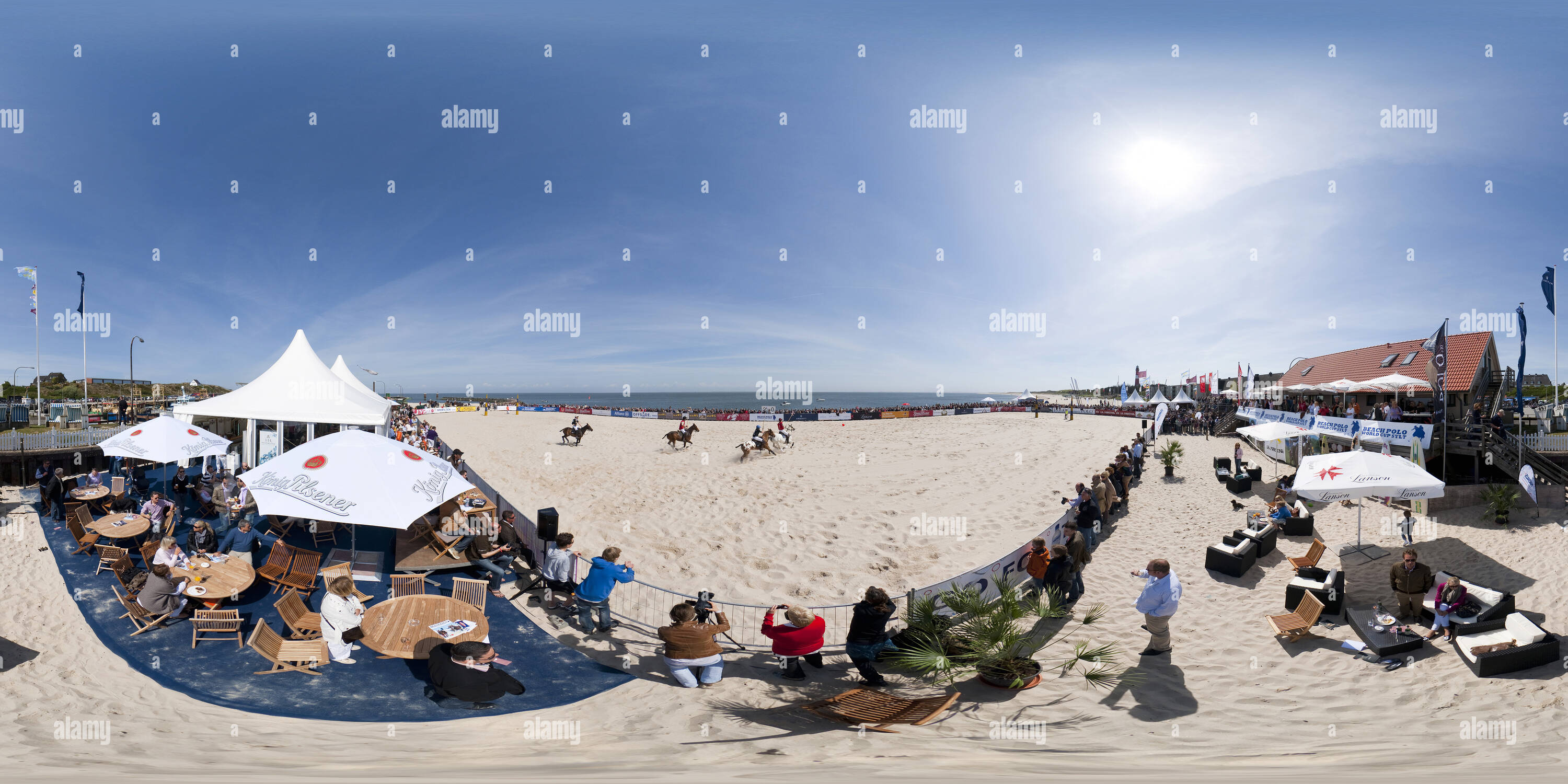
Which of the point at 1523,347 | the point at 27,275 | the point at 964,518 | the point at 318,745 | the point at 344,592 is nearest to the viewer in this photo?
the point at 318,745

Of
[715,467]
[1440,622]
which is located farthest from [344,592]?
[715,467]

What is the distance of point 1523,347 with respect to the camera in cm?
1549

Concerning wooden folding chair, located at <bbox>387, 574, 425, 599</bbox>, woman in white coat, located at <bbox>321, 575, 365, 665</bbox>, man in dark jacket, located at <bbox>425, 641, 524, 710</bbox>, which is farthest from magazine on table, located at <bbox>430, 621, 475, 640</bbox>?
wooden folding chair, located at <bbox>387, 574, 425, 599</bbox>

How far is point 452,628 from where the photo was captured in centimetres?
574

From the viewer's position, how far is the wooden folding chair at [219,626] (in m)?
5.94

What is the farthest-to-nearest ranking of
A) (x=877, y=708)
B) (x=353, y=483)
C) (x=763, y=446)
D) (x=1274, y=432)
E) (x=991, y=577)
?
(x=763, y=446)
(x=1274, y=432)
(x=991, y=577)
(x=353, y=483)
(x=877, y=708)

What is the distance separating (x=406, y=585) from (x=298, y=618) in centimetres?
127

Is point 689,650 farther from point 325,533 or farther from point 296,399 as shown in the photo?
point 296,399

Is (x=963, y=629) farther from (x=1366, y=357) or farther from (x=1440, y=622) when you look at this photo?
(x=1366, y=357)

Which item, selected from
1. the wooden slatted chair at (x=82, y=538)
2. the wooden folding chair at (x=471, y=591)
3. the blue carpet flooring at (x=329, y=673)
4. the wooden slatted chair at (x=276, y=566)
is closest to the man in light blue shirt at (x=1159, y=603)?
the blue carpet flooring at (x=329, y=673)

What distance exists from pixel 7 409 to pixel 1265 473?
160 ft

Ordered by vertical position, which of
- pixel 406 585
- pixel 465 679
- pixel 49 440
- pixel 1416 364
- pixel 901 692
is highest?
pixel 1416 364

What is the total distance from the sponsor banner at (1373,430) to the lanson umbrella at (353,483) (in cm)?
2169

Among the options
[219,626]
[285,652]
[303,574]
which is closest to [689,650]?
[285,652]
